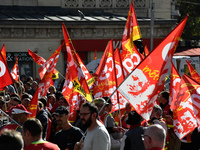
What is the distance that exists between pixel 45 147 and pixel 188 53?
30499mm

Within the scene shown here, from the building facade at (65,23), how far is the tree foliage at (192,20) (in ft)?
28.1

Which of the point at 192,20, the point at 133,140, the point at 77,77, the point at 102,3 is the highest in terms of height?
the point at 102,3

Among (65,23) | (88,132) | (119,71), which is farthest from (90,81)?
(65,23)

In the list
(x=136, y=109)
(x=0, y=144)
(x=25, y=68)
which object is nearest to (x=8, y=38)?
(x=25, y=68)

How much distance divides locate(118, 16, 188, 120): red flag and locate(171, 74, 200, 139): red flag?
1563 mm

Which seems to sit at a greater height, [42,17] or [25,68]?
[42,17]

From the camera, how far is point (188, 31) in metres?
41.6

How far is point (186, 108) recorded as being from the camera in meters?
9.54

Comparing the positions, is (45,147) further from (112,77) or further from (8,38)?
(8,38)

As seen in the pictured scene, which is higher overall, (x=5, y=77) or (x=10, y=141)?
(x=10, y=141)

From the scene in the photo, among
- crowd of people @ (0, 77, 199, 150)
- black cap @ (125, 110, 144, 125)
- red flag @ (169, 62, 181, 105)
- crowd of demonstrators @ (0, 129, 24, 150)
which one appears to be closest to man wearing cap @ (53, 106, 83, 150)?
crowd of people @ (0, 77, 199, 150)

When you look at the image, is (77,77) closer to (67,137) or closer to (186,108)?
(186,108)

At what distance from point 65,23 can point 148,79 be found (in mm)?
21296

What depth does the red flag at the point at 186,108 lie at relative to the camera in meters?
9.25
